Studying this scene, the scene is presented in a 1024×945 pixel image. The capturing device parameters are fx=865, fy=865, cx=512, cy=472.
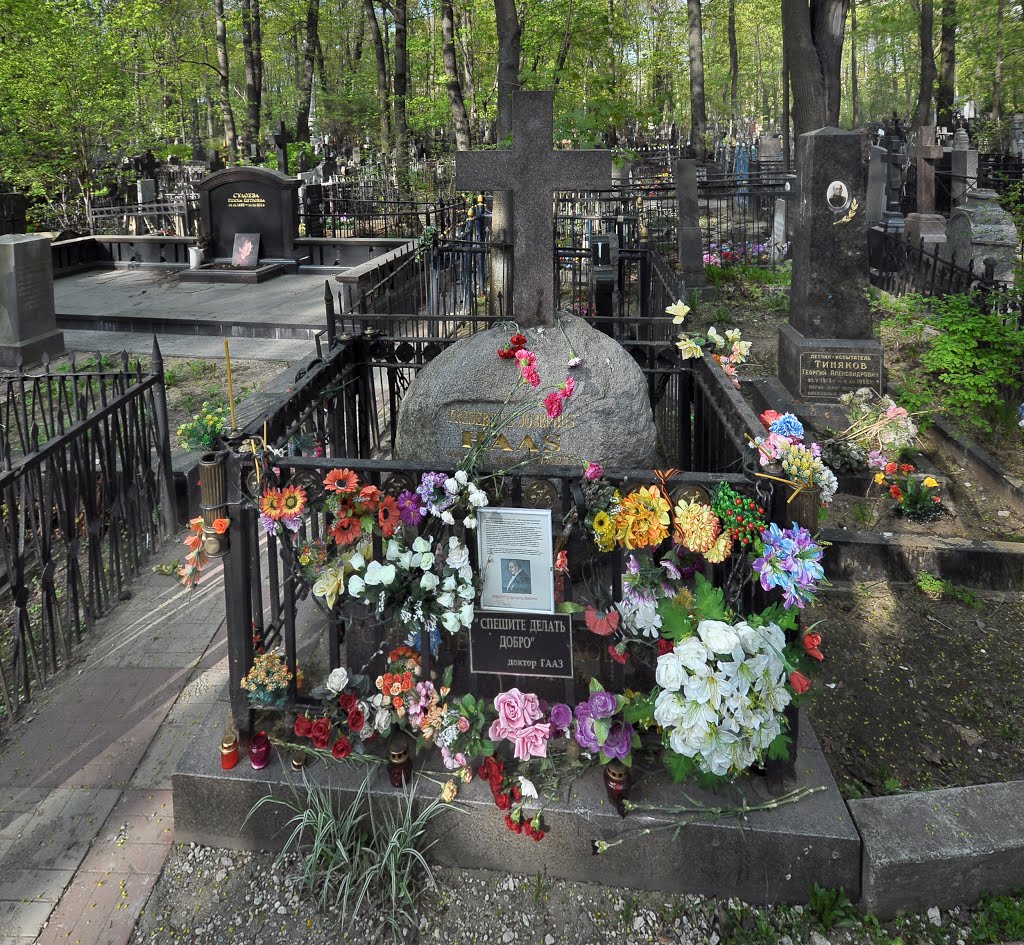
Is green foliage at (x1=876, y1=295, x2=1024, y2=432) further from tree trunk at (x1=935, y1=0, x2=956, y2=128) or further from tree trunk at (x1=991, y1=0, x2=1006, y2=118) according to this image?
tree trunk at (x1=991, y1=0, x2=1006, y2=118)

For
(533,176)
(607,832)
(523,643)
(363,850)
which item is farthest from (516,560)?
(533,176)

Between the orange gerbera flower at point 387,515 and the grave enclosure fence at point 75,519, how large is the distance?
2.22 m

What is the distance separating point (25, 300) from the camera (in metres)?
11.1

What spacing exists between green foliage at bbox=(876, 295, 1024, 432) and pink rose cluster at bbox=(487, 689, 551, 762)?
593 cm

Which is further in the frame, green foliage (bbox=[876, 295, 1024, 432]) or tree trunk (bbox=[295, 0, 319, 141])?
tree trunk (bbox=[295, 0, 319, 141])

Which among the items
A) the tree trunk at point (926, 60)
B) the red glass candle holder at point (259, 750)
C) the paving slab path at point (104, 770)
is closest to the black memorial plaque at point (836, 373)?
the paving slab path at point (104, 770)

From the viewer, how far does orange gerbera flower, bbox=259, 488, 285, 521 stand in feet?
9.97

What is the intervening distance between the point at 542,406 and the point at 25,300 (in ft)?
30.9

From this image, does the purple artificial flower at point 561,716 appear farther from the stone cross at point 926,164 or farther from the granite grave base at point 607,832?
the stone cross at point 926,164

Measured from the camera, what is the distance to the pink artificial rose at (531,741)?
10.00 ft

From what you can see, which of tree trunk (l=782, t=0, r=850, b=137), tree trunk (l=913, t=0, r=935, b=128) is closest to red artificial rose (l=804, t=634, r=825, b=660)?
tree trunk (l=782, t=0, r=850, b=137)

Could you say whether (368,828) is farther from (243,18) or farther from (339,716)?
(243,18)

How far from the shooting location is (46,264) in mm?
11297

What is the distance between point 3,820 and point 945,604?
16.7 feet
